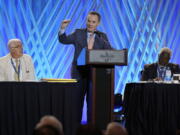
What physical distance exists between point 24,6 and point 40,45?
70cm

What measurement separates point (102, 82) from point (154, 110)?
0.77 m

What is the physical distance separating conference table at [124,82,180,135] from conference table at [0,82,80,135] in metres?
0.73

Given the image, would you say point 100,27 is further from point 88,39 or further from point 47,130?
point 47,130

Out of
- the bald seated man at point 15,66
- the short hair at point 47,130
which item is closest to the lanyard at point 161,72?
the bald seated man at point 15,66

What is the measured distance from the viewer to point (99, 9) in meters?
7.24

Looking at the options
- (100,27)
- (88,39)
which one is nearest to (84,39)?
(88,39)

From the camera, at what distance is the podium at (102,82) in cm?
404

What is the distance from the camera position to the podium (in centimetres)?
404

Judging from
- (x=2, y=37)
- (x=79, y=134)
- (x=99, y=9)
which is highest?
(x=99, y=9)

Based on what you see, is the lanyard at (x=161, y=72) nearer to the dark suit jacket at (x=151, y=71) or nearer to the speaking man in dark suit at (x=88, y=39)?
the dark suit jacket at (x=151, y=71)

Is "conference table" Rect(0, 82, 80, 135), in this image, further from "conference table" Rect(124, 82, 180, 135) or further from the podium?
"conference table" Rect(124, 82, 180, 135)

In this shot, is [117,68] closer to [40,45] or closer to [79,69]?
[40,45]

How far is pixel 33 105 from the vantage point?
4.04 meters

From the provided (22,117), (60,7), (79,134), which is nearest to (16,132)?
(22,117)
